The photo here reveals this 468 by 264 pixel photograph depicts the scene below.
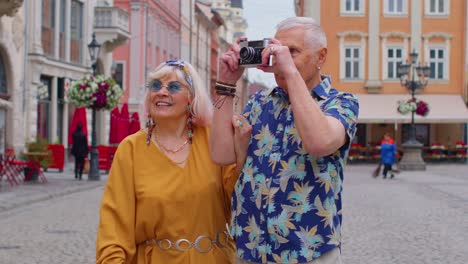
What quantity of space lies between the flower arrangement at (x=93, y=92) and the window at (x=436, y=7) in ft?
83.7

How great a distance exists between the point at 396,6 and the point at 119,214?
143 feet

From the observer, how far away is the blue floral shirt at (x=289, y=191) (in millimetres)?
3186

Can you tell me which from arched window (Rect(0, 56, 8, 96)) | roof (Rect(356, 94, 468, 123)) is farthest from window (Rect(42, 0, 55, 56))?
roof (Rect(356, 94, 468, 123))

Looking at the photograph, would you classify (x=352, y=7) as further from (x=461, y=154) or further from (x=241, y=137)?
(x=241, y=137)

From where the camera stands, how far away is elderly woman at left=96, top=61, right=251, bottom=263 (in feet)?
12.0

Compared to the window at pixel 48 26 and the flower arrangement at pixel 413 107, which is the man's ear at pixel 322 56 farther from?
the flower arrangement at pixel 413 107

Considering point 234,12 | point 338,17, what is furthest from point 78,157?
point 234,12

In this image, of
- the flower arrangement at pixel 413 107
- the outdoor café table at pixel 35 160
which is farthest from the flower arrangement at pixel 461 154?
the outdoor café table at pixel 35 160

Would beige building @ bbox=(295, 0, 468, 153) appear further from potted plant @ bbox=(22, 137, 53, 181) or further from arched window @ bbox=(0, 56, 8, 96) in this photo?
potted plant @ bbox=(22, 137, 53, 181)

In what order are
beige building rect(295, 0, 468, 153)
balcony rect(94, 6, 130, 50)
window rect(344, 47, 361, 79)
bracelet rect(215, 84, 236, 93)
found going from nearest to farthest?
bracelet rect(215, 84, 236, 93), balcony rect(94, 6, 130, 50), beige building rect(295, 0, 468, 153), window rect(344, 47, 361, 79)

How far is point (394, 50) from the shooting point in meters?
45.3

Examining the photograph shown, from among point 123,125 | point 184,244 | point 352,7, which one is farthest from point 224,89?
point 352,7

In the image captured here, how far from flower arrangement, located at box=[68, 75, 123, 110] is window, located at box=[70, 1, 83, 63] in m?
10.3

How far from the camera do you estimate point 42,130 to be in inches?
1240
